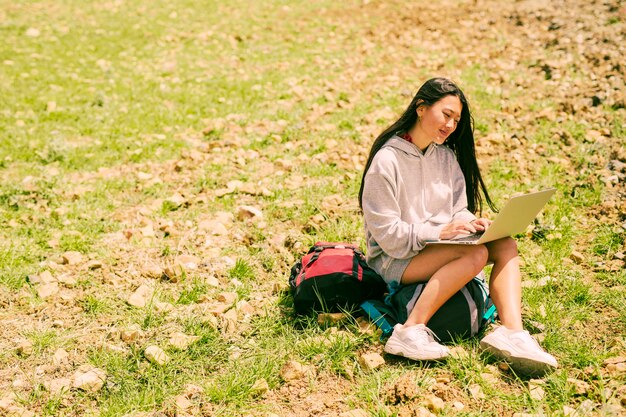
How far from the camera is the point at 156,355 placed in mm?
3244

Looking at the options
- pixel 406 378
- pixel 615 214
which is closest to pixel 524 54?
pixel 615 214

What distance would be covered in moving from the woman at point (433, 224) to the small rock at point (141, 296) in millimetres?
1524

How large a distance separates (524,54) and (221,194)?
17.5 feet

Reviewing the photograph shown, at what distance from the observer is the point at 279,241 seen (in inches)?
178

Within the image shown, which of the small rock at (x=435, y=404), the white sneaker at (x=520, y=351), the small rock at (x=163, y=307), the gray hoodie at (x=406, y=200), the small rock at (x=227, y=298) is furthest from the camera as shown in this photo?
the small rock at (x=227, y=298)

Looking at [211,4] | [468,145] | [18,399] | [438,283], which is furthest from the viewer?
[211,4]

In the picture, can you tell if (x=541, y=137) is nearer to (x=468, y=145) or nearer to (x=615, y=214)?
(x=615, y=214)

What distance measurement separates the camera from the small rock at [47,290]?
151 inches

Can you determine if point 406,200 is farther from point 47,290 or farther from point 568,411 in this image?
point 47,290

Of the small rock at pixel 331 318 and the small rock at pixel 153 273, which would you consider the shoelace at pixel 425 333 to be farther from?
the small rock at pixel 153 273

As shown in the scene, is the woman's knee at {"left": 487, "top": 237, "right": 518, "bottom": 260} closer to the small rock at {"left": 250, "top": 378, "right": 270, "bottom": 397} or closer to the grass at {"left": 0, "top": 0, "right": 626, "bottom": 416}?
the grass at {"left": 0, "top": 0, "right": 626, "bottom": 416}

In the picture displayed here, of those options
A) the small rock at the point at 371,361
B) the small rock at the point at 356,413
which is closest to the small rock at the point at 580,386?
the small rock at the point at 371,361

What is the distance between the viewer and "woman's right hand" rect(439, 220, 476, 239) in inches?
128

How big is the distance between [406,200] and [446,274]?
1.75 feet
